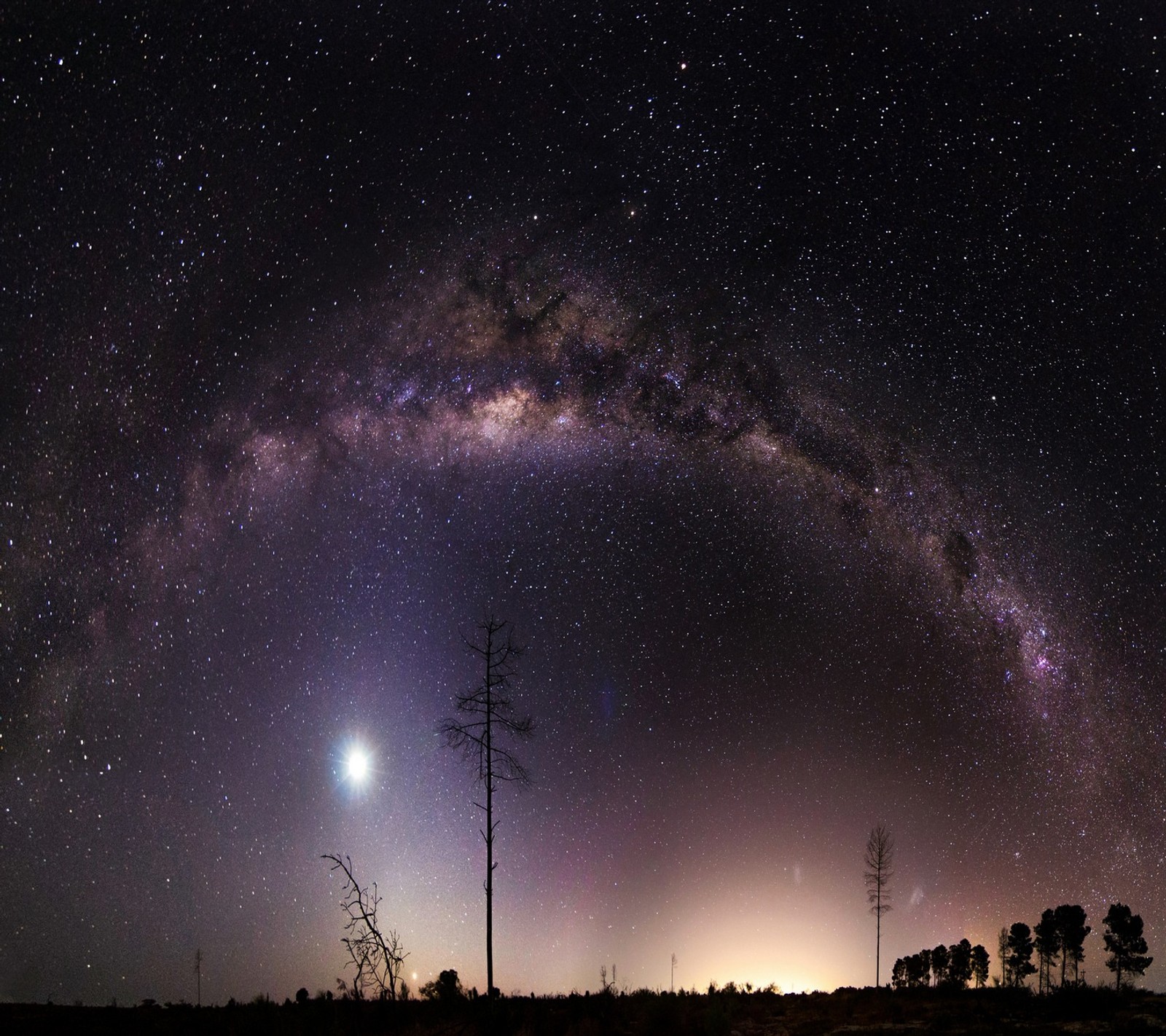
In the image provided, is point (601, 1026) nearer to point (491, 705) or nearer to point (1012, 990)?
point (491, 705)

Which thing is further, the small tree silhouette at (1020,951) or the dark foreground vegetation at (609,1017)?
the small tree silhouette at (1020,951)

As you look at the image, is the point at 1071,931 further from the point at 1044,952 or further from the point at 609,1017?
the point at 609,1017

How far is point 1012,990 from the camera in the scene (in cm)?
2569

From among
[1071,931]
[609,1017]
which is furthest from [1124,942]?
[609,1017]

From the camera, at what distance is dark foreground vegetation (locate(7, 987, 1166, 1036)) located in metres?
17.1

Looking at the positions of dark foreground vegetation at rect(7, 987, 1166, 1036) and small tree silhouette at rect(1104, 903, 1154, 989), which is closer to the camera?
dark foreground vegetation at rect(7, 987, 1166, 1036)

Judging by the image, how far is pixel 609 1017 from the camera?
766 inches

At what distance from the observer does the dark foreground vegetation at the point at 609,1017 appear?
56.0ft

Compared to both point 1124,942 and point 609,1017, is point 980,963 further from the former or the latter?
point 609,1017

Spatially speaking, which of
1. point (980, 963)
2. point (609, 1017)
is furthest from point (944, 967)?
point (609, 1017)

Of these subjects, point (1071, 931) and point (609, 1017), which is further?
point (1071, 931)

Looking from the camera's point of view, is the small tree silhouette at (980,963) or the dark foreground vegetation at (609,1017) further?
the small tree silhouette at (980,963)

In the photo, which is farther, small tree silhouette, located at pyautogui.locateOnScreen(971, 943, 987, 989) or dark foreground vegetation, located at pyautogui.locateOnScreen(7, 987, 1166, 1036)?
small tree silhouette, located at pyautogui.locateOnScreen(971, 943, 987, 989)

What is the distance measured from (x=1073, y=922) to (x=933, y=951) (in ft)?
17.7
